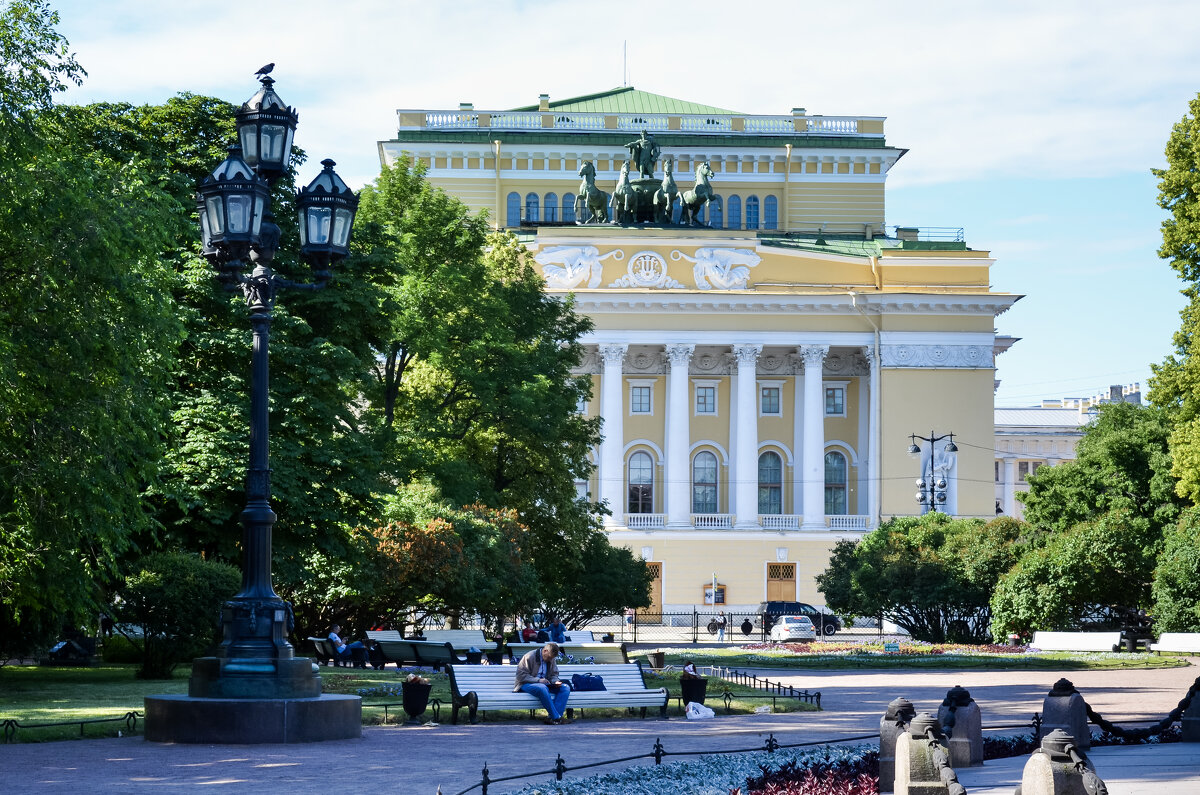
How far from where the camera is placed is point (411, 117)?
7575cm

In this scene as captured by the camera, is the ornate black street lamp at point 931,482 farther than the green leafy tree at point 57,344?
Yes

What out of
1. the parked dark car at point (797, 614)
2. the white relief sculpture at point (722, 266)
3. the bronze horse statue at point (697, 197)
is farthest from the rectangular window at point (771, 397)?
the parked dark car at point (797, 614)

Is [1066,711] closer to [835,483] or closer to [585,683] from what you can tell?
[585,683]

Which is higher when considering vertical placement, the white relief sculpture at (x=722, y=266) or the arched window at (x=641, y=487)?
the white relief sculpture at (x=722, y=266)

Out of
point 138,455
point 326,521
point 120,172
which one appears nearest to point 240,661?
point 138,455

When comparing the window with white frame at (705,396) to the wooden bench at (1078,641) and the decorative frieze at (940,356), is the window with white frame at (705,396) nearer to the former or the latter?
the decorative frieze at (940,356)

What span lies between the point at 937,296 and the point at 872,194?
907cm

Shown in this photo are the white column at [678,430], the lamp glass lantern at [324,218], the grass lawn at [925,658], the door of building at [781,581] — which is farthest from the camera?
the white column at [678,430]

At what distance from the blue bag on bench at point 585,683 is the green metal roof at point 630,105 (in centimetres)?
6025

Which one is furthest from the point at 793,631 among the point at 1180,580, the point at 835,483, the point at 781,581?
the point at 835,483

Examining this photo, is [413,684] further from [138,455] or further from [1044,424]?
[1044,424]

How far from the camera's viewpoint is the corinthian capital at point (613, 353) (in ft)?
234

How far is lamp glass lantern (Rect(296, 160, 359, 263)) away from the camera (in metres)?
15.8

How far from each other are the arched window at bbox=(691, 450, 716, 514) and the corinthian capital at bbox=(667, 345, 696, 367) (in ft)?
15.4
